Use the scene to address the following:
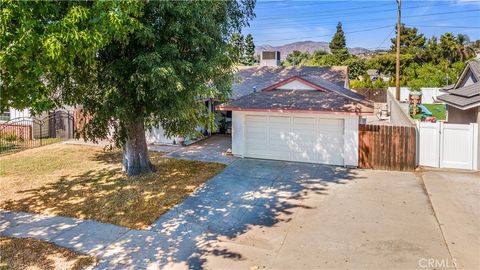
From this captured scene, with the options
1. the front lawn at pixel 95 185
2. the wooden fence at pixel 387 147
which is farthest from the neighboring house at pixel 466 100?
the front lawn at pixel 95 185

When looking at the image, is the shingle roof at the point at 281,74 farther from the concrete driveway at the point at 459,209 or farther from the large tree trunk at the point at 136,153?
the concrete driveway at the point at 459,209

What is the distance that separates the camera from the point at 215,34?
30.7ft

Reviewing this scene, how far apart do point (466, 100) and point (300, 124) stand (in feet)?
19.6

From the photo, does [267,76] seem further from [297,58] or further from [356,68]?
[297,58]

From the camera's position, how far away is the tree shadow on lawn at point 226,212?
20.7 feet

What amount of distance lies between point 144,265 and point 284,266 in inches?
97.5

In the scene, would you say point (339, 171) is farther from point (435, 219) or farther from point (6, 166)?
point (6, 166)

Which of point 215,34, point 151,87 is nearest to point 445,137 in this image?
point 215,34

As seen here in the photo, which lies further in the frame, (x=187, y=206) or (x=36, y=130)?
(x=36, y=130)

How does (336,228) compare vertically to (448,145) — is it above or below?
below

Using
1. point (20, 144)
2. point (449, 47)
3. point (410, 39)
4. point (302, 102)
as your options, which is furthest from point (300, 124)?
point (410, 39)

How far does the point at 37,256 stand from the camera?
621 centimetres

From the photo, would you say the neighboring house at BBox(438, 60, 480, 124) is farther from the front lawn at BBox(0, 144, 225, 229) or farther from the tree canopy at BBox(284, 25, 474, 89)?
the tree canopy at BBox(284, 25, 474, 89)

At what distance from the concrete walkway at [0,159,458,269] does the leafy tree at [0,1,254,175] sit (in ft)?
9.00
